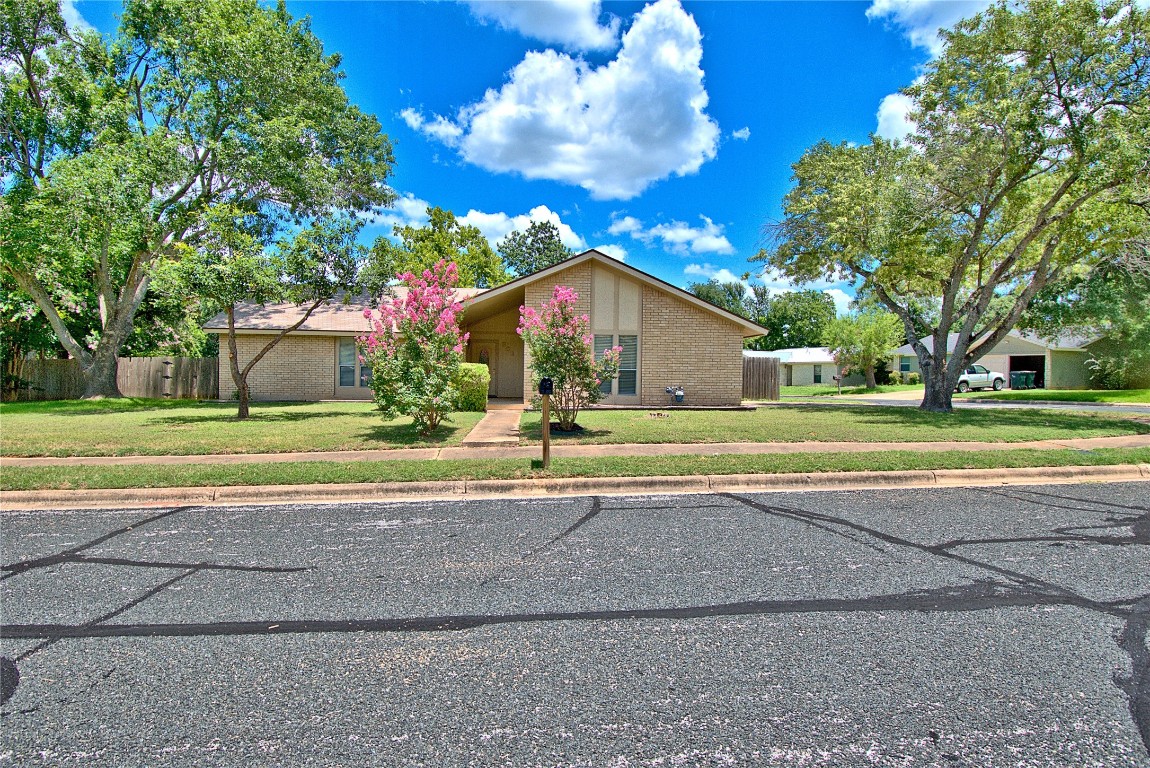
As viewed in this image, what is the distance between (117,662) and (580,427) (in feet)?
31.0

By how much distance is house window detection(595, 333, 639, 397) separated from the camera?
1755 cm

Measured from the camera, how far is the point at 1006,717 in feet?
8.60

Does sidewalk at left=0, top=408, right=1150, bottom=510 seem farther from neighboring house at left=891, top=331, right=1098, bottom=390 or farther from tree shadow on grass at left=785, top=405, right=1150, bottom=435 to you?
neighboring house at left=891, top=331, right=1098, bottom=390

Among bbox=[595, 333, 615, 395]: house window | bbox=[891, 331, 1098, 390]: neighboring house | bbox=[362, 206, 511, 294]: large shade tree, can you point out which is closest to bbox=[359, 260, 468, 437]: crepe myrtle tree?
bbox=[595, 333, 615, 395]: house window

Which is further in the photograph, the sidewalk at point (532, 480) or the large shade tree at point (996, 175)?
the large shade tree at point (996, 175)

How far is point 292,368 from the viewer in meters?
21.7

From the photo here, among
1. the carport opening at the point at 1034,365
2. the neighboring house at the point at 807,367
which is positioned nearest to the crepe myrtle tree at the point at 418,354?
the carport opening at the point at 1034,365

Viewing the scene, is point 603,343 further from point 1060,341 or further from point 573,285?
point 1060,341

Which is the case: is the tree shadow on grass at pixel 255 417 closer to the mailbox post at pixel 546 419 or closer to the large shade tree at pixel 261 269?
the large shade tree at pixel 261 269

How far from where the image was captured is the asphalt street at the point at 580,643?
2471 mm

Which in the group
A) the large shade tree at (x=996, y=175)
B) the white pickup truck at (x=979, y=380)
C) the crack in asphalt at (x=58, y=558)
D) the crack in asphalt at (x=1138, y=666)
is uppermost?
the large shade tree at (x=996, y=175)

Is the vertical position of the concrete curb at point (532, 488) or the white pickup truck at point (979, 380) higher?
the white pickup truck at point (979, 380)

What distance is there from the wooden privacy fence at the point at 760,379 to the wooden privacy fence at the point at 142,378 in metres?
22.0

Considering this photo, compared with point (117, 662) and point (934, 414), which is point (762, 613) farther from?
point (934, 414)
